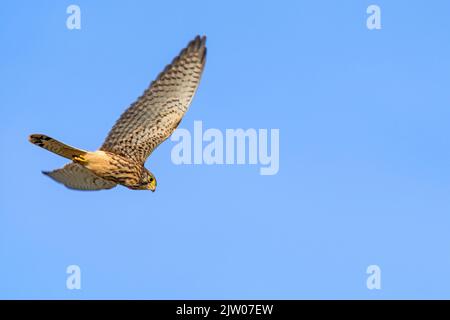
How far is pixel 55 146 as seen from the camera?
39.9 ft

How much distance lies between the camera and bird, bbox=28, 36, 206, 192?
504 inches

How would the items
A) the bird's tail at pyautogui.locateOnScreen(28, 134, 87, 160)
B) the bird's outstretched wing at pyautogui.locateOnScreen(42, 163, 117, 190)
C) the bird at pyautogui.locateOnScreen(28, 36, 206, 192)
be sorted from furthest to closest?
the bird's outstretched wing at pyautogui.locateOnScreen(42, 163, 117, 190) → the bird at pyautogui.locateOnScreen(28, 36, 206, 192) → the bird's tail at pyautogui.locateOnScreen(28, 134, 87, 160)

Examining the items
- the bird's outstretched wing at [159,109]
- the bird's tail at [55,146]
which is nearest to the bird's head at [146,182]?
the bird's outstretched wing at [159,109]

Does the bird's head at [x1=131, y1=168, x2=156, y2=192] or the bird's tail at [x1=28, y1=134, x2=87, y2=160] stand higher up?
the bird's tail at [x1=28, y1=134, x2=87, y2=160]

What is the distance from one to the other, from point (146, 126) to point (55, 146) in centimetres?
140

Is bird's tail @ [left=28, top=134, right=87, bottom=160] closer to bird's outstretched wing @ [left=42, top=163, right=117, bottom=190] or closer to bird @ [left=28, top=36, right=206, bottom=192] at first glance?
bird @ [left=28, top=36, right=206, bottom=192]

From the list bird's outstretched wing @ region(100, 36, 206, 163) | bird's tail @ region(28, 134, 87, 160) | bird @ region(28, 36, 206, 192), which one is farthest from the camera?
bird's outstretched wing @ region(100, 36, 206, 163)

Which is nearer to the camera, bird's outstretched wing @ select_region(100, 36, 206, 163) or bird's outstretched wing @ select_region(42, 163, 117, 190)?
bird's outstretched wing @ select_region(100, 36, 206, 163)

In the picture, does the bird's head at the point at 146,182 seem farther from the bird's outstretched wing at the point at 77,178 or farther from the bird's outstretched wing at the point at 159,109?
the bird's outstretched wing at the point at 77,178

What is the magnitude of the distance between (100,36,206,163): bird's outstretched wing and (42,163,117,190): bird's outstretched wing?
0.71 meters

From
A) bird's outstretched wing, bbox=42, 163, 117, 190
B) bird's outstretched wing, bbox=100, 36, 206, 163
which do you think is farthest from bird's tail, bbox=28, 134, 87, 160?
bird's outstretched wing, bbox=42, 163, 117, 190

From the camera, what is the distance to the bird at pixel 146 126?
12.8 metres
